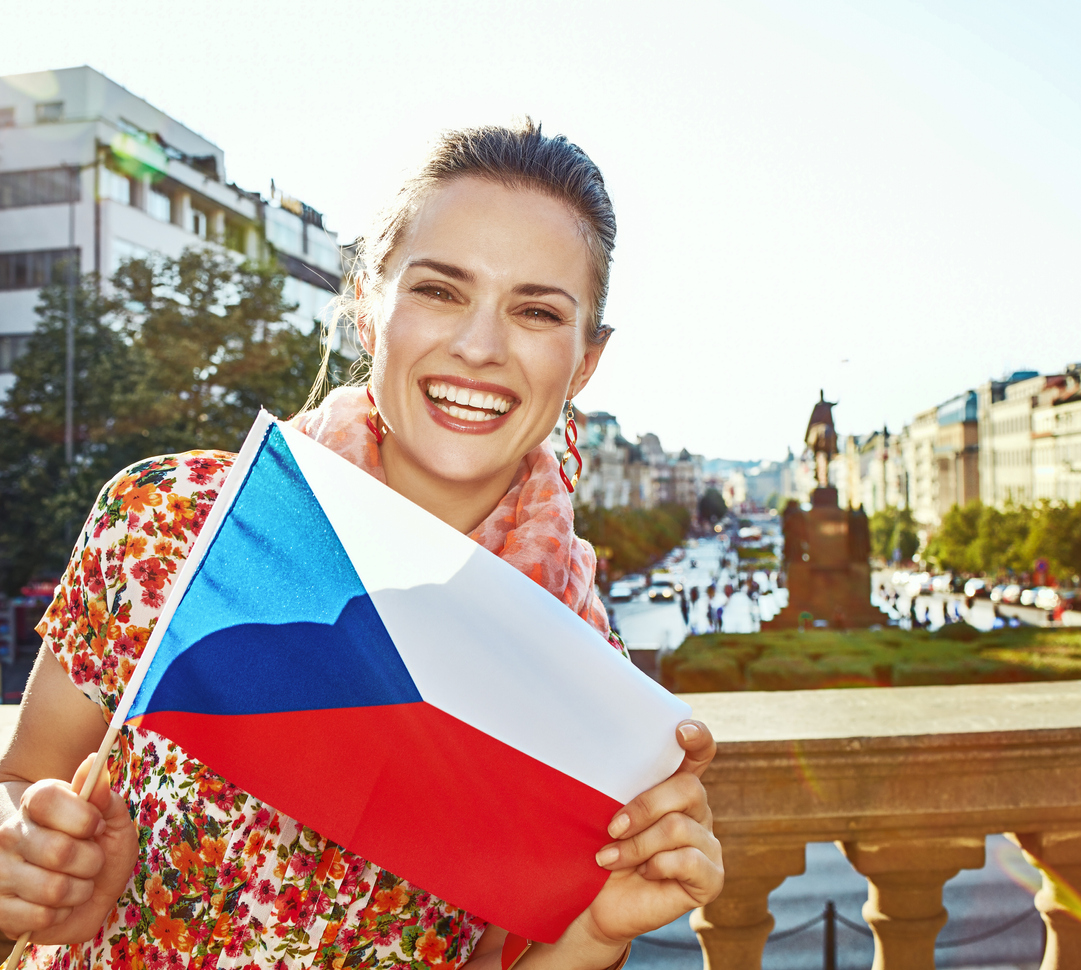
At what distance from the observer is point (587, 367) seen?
1804mm

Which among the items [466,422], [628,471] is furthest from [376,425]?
[628,471]

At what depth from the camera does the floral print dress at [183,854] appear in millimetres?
1363

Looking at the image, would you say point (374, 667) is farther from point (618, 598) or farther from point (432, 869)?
point (618, 598)

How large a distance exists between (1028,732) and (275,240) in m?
36.8

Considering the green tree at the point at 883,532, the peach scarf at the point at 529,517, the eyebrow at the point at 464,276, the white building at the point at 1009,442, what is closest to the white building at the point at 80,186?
the peach scarf at the point at 529,517

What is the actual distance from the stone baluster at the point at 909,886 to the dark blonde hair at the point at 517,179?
1.33 metres

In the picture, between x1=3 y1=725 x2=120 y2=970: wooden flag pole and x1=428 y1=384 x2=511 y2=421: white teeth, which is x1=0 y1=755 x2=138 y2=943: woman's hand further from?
x1=428 y1=384 x2=511 y2=421: white teeth

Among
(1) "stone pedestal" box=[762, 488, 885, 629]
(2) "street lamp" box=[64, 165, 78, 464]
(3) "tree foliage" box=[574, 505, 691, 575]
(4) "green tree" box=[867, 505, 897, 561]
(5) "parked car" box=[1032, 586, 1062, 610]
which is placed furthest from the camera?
(4) "green tree" box=[867, 505, 897, 561]

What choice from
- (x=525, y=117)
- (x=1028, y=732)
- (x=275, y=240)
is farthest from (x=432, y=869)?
(x=275, y=240)

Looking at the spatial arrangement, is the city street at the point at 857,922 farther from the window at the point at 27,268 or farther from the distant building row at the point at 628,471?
the window at the point at 27,268

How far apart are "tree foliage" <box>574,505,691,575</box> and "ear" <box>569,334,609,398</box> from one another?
99.9 feet

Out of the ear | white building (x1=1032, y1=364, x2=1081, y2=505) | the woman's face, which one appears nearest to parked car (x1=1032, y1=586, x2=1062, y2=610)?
white building (x1=1032, y1=364, x2=1081, y2=505)

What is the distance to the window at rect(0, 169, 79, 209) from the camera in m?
28.8

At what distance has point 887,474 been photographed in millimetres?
117938
